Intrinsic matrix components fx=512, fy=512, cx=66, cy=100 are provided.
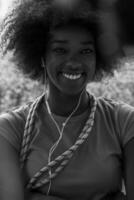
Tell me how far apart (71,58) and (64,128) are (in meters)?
0.41

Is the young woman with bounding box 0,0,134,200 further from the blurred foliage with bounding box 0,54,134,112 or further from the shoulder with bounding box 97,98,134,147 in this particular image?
the blurred foliage with bounding box 0,54,134,112

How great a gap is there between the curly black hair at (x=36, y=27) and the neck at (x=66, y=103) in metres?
0.27

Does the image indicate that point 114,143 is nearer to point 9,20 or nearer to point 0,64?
point 9,20

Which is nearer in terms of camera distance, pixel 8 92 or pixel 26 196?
pixel 26 196

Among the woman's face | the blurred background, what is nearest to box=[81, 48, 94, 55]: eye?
the woman's face

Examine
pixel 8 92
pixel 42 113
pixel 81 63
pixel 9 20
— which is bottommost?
pixel 8 92

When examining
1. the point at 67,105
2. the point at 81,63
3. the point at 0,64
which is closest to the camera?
the point at 81,63

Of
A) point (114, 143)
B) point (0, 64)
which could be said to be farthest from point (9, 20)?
point (0, 64)

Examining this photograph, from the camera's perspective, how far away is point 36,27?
284cm

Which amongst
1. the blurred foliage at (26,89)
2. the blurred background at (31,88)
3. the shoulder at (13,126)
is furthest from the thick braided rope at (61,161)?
the blurred foliage at (26,89)

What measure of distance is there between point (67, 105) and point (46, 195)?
52 centimetres

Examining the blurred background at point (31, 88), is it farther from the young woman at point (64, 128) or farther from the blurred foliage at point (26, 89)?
the young woman at point (64, 128)

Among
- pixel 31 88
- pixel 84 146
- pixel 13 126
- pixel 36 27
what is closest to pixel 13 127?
pixel 13 126

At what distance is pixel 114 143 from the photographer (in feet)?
9.06
